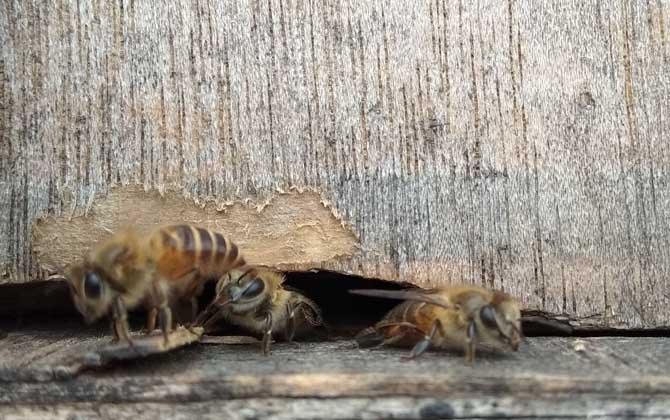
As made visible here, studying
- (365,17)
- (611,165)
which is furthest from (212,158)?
(611,165)

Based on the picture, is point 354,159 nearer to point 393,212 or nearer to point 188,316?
point 393,212

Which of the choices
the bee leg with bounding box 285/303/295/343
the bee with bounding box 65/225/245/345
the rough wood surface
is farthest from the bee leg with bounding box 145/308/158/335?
the rough wood surface

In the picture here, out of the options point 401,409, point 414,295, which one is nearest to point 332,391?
point 401,409

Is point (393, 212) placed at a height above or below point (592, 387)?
above

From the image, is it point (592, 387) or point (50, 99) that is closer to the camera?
point (592, 387)

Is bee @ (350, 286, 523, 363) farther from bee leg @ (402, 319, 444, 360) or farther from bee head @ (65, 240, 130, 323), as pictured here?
bee head @ (65, 240, 130, 323)

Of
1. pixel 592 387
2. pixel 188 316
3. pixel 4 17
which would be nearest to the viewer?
pixel 592 387

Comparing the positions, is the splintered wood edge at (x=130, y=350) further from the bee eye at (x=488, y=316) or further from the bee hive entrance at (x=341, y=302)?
the bee hive entrance at (x=341, y=302)
